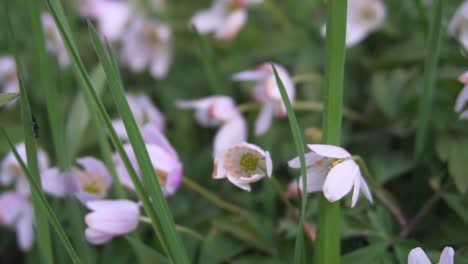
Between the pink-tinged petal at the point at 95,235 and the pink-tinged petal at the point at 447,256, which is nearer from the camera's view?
the pink-tinged petal at the point at 447,256

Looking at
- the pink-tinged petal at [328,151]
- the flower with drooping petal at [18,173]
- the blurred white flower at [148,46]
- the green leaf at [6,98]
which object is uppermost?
the green leaf at [6,98]

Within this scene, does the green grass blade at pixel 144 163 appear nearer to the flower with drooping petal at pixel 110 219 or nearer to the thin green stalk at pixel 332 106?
the flower with drooping petal at pixel 110 219

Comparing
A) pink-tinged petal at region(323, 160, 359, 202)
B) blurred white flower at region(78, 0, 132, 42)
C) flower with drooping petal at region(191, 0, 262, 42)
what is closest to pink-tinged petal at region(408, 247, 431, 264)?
pink-tinged petal at region(323, 160, 359, 202)

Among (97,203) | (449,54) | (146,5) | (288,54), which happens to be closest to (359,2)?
(288,54)

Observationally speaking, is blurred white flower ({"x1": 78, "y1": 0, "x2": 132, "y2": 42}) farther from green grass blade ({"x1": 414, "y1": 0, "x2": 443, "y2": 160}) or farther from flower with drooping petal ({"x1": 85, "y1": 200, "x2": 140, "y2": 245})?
green grass blade ({"x1": 414, "y1": 0, "x2": 443, "y2": 160})

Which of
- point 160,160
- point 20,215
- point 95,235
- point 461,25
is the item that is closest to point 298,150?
point 160,160

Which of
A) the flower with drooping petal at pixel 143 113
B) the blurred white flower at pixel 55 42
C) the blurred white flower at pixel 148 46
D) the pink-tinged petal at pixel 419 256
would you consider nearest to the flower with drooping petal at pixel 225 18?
the blurred white flower at pixel 148 46
